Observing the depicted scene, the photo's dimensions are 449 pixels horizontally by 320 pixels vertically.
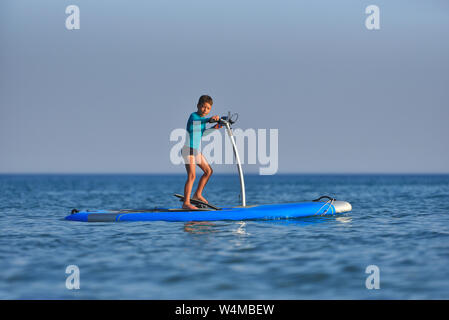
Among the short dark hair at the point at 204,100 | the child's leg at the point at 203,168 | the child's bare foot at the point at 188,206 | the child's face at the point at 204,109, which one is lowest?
the child's bare foot at the point at 188,206

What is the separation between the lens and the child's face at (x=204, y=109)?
10133 millimetres

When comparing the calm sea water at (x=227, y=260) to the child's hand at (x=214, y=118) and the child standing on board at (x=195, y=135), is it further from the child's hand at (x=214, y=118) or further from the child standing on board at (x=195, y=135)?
the child's hand at (x=214, y=118)

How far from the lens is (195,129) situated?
1012 centimetres

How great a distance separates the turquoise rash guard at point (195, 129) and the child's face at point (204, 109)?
0.09 meters

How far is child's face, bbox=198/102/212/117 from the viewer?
1013 cm

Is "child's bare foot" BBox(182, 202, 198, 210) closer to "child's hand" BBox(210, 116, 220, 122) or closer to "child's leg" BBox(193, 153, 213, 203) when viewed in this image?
"child's leg" BBox(193, 153, 213, 203)

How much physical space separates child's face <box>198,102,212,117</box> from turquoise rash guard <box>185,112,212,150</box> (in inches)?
3.4

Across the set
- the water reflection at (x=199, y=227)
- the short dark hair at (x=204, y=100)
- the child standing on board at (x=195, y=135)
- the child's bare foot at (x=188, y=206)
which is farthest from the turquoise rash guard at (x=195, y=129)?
the water reflection at (x=199, y=227)

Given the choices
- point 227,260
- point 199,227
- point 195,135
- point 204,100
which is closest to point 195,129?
point 195,135

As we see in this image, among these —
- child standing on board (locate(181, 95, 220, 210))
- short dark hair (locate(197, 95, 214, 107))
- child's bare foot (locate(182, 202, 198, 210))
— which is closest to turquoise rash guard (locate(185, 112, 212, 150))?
child standing on board (locate(181, 95, 220, 210))

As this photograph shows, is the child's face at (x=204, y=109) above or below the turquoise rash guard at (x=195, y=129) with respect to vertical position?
above

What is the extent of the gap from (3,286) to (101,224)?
5.16m

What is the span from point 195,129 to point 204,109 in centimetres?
44

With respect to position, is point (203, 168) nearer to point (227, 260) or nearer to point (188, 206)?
point (188, 206)
